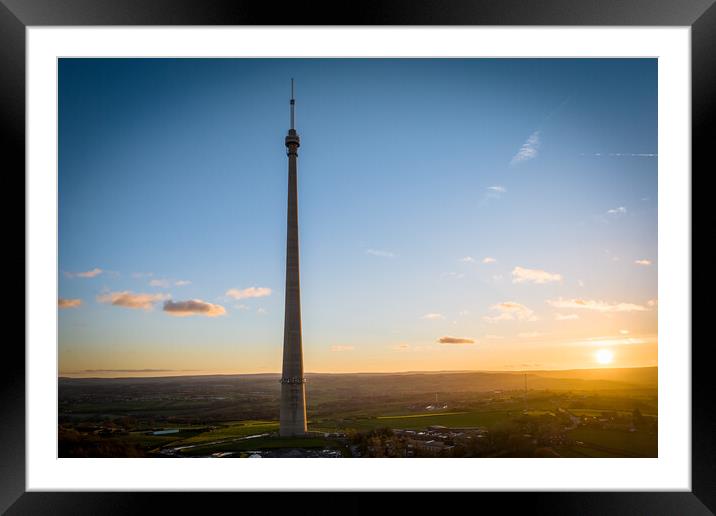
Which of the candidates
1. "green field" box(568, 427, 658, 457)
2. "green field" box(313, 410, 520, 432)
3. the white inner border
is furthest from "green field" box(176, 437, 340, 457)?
the white inner border

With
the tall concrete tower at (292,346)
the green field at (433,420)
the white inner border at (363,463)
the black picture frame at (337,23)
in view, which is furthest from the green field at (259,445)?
the black picture frame at (337,23)

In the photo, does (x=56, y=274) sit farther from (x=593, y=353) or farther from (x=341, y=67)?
(x=593, y=353)

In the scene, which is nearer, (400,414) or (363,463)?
(363,463)

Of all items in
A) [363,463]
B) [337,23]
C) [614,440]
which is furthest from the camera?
[614,440]

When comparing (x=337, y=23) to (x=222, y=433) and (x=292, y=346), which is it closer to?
(x=222, y=433)

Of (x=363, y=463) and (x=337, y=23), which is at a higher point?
(x=337, y=23)

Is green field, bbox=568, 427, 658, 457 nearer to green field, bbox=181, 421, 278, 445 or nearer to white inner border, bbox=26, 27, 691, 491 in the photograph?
white inner border, bbox=26, 27, 691, 491

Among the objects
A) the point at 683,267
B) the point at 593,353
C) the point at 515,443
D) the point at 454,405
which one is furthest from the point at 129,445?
the point at 683,267

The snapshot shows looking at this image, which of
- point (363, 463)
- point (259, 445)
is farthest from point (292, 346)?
point (363, 463)
